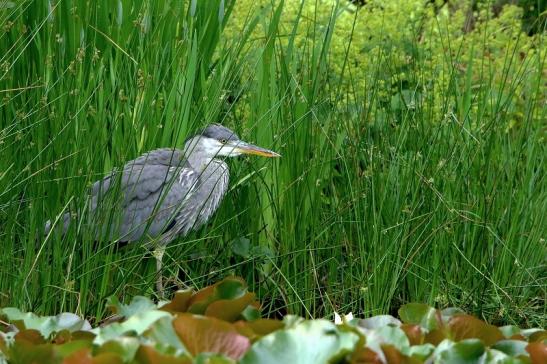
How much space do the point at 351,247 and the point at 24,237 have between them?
4.22 feet

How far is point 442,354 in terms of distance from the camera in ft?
8.20

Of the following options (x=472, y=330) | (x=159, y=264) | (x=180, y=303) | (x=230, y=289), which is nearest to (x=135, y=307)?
(x=180, y=303)

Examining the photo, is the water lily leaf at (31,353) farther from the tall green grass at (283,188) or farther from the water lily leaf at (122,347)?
the tall green grass at (283,188)

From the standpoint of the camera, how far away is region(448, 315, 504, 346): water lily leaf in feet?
9.05

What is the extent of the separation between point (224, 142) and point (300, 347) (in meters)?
2.60

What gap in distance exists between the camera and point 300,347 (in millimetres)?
2332

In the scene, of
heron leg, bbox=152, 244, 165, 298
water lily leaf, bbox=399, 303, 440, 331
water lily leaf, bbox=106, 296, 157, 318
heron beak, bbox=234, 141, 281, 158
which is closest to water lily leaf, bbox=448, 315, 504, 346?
water lily leaf, bbox=399, 303, 440, 331

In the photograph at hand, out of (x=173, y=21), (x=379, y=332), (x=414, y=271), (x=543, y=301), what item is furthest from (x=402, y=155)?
(x=379, y=332)

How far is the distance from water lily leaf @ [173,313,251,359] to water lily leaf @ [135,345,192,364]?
0.48ft

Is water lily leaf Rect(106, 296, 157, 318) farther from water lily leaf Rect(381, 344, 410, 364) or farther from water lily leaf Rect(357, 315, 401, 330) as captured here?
water lily leaf Rect(381, 344, 410, 364)

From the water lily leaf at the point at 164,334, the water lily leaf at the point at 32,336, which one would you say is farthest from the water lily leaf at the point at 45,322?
the water lily leaf at the point at 164,334

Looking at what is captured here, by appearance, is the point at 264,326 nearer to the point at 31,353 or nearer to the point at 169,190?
the point at 31,353

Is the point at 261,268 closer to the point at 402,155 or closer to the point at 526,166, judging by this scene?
the point at 402,155

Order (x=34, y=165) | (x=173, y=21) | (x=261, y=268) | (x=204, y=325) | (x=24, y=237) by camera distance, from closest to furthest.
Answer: (x=204, y=325), (x=24, y=237), (x=34, y=165), (x=261, y=268), (x=173, y=21)
